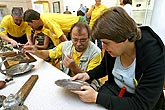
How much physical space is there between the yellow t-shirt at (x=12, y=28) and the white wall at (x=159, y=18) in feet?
7.67

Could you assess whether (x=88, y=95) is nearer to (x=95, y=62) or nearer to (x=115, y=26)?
(x=115, y=26)

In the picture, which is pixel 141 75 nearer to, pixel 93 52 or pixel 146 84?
pixel 146 84

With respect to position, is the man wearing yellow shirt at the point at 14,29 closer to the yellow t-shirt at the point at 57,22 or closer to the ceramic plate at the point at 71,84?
the yellow t-shirt at the point at 57,22

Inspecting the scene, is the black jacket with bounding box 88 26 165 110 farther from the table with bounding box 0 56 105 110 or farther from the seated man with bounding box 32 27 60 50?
the seated man with bounding box 32 27 60 50

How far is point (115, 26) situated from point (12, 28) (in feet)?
7.06

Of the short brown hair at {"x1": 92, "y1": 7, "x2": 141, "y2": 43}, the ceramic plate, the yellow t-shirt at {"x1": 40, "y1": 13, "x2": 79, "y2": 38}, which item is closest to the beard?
the ceramic plate

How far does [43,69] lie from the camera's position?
1269 millimetres

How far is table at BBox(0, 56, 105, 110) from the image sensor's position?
31.0 inches

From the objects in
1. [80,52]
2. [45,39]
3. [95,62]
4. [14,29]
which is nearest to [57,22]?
[45,39]

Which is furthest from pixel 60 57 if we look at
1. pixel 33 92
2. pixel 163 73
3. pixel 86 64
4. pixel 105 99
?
pixel 163 73

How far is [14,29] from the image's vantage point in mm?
2500

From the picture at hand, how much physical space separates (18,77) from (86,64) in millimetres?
560

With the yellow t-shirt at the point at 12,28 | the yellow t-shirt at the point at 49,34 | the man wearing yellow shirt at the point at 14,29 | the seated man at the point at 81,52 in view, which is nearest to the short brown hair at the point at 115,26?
the seated man at the point at 81,52

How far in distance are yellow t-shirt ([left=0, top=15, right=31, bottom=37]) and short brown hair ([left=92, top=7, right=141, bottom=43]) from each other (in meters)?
1.99
